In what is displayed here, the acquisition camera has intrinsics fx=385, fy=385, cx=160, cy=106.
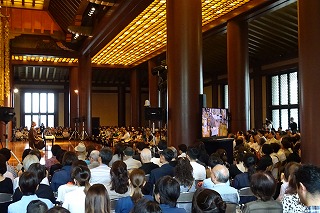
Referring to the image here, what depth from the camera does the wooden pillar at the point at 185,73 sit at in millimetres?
9055

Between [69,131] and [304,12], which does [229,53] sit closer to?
[304,12]

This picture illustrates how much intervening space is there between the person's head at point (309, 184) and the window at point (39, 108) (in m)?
32.4

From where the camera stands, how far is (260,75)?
76.4 ft

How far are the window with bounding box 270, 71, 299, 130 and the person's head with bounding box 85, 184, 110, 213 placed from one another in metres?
19.8

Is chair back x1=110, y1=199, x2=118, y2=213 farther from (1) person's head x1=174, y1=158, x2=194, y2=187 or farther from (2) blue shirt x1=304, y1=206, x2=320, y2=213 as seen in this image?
(2) blue shirt x1=304, y1=206, x2=320, y2=213

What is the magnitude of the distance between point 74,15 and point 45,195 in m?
14.1

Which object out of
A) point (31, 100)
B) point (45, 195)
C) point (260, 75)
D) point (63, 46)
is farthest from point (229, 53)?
point (31, 100)

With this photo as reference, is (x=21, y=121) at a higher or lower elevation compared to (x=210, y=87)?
lower

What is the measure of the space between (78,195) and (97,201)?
0.94 m

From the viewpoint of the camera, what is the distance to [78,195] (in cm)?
367

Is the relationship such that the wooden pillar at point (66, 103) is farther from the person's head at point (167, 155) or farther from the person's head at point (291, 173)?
the person's head at point (291, 173)

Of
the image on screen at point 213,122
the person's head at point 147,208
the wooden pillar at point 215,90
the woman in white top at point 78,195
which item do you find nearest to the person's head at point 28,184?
the woman in white top at point 78,195

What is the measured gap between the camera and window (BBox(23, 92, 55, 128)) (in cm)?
3288

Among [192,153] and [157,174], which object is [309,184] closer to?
[157,174]
